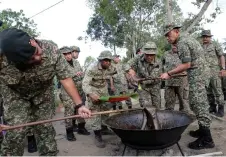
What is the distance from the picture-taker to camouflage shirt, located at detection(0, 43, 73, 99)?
2.93 metres

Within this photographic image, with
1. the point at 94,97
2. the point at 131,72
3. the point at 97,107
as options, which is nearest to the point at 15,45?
the point at 94,97

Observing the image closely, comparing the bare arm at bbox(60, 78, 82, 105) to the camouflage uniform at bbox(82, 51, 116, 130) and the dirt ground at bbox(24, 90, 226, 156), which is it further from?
the camouflage uniform at bbox(82, 51, 116, 130)

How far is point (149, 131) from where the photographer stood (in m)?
3.22

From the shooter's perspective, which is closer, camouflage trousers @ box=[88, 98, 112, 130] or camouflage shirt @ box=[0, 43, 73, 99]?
camouflage shirt @ box=[0, 43, 73, 99]

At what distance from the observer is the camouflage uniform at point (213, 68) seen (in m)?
6.67

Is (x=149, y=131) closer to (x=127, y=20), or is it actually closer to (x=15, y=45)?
(x=15, y=45)

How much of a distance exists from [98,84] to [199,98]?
1.97 metres

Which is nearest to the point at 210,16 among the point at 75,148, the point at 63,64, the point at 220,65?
the point at 220,65

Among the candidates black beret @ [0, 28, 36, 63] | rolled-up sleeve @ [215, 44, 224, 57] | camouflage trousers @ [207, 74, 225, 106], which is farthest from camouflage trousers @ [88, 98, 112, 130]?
rolled-up sleeve @ [215, 44, 224, 57]

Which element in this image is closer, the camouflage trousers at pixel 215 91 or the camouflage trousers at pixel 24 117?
the camouflage trousers at pixel 24 117

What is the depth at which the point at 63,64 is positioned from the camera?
315 centimetres

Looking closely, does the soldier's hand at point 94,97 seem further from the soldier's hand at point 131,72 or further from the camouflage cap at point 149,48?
the camouflage cap at point 149,48

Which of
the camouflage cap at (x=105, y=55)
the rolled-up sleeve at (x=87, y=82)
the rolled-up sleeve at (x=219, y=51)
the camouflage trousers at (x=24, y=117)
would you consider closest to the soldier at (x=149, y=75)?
the camouflage cap at (x=105, y=55)

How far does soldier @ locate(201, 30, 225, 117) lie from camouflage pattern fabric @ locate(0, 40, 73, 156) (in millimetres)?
4607
